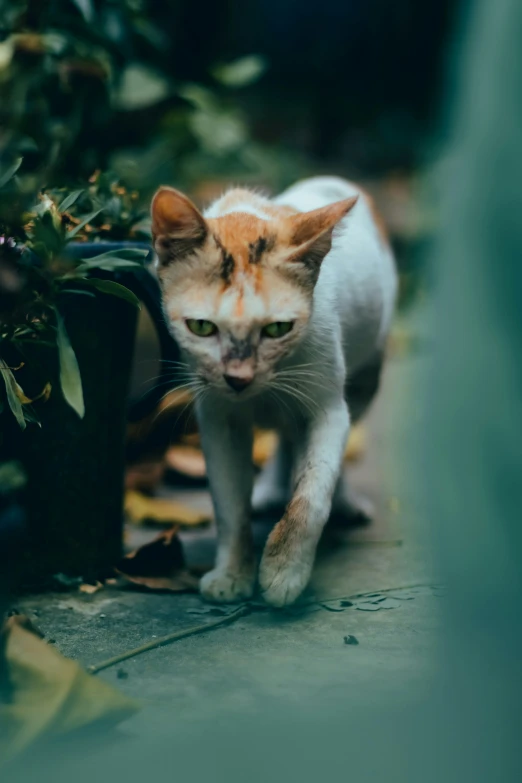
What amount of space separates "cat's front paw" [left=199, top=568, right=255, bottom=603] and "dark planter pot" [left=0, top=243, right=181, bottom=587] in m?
0.29

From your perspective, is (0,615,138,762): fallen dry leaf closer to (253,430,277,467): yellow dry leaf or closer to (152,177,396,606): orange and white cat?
(152,177,396,606): orange and white cat

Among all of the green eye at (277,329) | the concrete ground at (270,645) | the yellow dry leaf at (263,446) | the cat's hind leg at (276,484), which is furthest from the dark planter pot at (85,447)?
the yellow dry leaf at (263,446)

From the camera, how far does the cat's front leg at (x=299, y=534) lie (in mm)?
1918

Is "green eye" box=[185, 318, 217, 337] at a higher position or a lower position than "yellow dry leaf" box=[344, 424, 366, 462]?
higher

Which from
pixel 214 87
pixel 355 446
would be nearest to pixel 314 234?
pixel 355 446

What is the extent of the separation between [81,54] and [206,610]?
1.75m

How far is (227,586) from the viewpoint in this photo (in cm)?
207

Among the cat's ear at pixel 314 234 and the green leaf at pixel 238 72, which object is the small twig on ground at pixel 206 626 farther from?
the green leaf at pixel 238 72

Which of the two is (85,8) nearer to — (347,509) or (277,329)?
(277,329)

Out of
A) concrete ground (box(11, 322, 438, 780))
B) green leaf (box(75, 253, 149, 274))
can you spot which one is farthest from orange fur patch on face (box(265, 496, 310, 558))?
green leaf (box(75, 253, 149, 274))

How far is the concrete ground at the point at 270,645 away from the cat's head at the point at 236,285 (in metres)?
0.51

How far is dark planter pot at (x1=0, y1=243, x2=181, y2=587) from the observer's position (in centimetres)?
211

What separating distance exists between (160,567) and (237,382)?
25.4 inches

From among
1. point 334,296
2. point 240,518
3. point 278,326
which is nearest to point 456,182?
point 278,326
